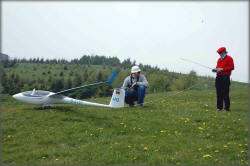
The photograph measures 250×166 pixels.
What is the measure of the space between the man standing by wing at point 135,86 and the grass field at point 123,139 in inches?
73.2

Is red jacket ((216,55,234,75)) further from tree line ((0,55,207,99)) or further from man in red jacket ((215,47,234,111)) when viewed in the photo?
tree line ((0,55,207,99))

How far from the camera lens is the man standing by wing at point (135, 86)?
11000 millimetres

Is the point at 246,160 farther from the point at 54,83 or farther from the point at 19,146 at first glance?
the point at 54,83

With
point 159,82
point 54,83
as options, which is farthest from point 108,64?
point 159,82

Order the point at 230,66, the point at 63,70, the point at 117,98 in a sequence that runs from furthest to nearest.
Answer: the point at 63,70, the point at 117,98, the point at 230,66

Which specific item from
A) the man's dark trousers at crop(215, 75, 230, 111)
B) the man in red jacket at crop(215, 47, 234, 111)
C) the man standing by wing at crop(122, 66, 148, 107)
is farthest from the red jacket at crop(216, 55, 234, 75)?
the man standing by wing at crop(122, 66, 148, 107)

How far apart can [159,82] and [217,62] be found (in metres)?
41.8

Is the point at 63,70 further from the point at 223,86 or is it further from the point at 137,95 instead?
the point at 223,86

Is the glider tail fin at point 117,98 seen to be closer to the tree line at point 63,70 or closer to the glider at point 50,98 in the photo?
the glider at point 50,98

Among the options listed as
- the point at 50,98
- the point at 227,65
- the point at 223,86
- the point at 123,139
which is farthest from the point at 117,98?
the point at 227,65

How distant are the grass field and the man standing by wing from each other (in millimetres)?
1860

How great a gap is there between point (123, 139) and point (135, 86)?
5.22 metres

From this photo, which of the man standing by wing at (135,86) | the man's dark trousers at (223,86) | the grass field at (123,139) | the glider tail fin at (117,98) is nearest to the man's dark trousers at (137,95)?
the man standing by wing at (135,86)

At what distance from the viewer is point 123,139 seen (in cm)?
636
